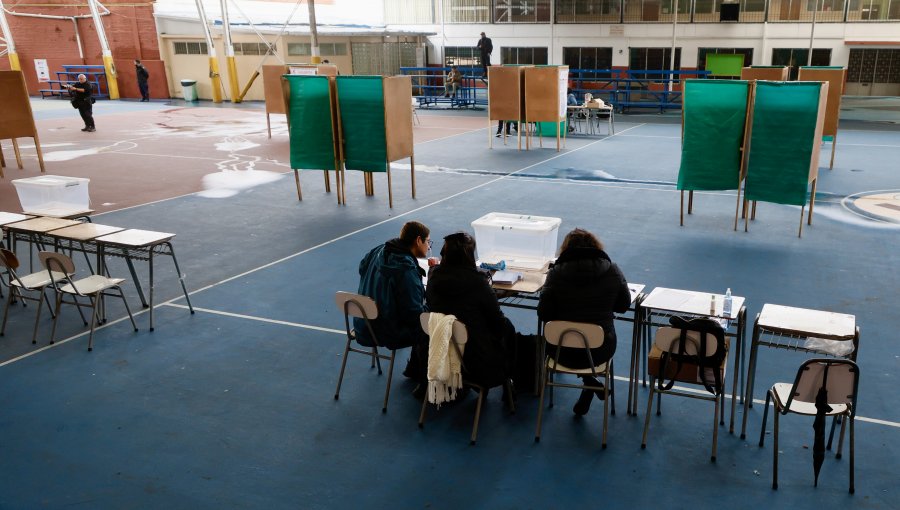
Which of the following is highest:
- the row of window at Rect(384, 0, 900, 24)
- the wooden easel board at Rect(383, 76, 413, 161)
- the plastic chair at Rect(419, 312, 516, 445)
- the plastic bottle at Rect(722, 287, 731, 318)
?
the row of window at Rect(384, 0, 900, 24)

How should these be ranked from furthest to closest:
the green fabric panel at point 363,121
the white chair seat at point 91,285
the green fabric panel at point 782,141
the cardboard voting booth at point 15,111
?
1. the cardboard voting booth at point 15,111
2. the green fabric panel at point 363,121
3. the green fabric panel at point 782,141
4. the white chair seat at point 91,285

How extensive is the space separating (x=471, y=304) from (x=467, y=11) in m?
35.3

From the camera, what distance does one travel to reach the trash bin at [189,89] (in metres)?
32.4

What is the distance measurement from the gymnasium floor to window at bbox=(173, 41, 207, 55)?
70.7 feet

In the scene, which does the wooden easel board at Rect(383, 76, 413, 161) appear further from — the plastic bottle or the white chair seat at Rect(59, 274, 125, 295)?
the plastic bottle

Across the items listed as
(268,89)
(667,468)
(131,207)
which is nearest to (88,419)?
(667,468)

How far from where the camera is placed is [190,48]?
33.6 meters

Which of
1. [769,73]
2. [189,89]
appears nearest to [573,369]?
[769,73]

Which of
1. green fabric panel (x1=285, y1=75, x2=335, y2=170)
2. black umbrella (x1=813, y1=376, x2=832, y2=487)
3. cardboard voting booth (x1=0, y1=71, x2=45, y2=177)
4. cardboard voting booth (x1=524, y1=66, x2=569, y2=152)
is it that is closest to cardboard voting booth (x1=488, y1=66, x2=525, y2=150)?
cardboard voting booth (x1=524, y1=66, x2=569, y2=152)

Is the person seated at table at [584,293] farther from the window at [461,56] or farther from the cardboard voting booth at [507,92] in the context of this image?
the window at [461,56]

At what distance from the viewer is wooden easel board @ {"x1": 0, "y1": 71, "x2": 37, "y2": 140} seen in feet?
51.9

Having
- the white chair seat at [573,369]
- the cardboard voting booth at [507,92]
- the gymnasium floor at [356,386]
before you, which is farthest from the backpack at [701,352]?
the cardboard voting booth at [507,92]

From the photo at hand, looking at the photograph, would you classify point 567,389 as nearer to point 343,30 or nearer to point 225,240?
point 225,240

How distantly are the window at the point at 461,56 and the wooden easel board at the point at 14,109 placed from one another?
2446cm
